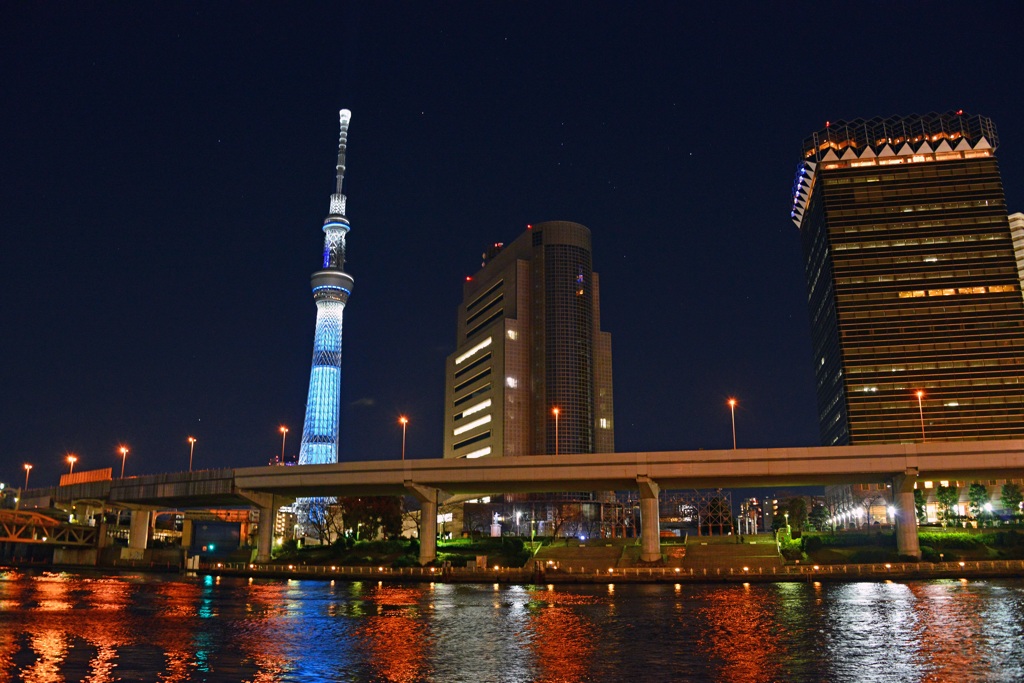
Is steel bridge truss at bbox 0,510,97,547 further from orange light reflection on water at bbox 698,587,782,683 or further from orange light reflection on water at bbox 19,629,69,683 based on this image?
orange light reflection on water at bbox 698,587,782,683

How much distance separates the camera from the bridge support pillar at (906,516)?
73188 mm

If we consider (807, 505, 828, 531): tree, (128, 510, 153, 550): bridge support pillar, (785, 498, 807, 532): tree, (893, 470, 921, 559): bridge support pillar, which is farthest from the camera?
(807, 505, 828, 531): tree

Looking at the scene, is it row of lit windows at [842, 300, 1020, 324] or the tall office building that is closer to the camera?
row of lit windows at [842, 300, 1020, 324]

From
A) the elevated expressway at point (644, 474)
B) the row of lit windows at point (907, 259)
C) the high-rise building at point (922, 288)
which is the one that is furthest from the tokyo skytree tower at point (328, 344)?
the row of lit windows at point (907, 259)

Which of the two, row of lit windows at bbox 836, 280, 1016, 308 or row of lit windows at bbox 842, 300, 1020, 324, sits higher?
row of lit windows at bbox 836, 280, 1016, 308

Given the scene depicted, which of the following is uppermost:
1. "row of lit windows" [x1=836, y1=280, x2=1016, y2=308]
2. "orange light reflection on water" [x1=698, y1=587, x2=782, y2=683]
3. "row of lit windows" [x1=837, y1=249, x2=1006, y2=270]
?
"row of lit windows" [x1=837, y1=249, x2=1006, y2=270]

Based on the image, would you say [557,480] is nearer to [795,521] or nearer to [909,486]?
[909,486]

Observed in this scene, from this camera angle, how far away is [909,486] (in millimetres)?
75250

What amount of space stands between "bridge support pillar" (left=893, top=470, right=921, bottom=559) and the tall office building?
95121mm

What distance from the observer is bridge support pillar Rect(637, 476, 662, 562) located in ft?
251

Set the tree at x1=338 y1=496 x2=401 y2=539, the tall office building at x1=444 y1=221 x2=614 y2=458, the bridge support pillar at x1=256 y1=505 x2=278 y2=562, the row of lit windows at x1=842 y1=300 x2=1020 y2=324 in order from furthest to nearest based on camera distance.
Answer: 1. the tall office building at x1=444 y1=221 x2=614 y2=458
2. the row of lit windows at x1=842 y1=300 x2=1020 y2=324
3. the tree at x1=338 y1=496 x2=401 y2=539
4. the bridge support pillar at x1=256 y1=505 x2=278 y2=562

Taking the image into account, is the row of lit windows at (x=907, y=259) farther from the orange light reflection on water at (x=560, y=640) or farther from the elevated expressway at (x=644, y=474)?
the orange light reflection on water at (x=560, y=640)

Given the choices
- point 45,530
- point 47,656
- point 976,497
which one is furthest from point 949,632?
point 45,530

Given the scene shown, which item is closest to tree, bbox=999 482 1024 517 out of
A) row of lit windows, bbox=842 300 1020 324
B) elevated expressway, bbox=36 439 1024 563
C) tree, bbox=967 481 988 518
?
tree, bbox=967 481 988 518
